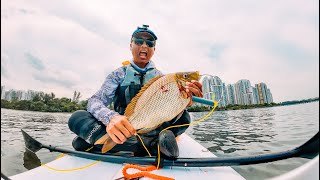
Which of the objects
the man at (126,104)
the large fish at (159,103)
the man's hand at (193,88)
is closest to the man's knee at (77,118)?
the man at (126,104)

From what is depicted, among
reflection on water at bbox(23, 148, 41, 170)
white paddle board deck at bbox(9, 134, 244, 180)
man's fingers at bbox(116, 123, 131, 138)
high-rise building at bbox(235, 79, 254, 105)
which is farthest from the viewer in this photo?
high-rise building at bbox(235, 79, 254, 105)

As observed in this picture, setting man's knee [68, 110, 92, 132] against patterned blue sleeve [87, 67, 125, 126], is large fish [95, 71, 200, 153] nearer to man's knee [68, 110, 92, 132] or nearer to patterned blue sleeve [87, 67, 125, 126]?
patterned blue sleeve [87, 67, 125, 126]

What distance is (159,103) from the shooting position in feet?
4.56

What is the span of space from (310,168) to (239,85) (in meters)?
3.52

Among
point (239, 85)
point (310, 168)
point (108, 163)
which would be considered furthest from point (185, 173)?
point (239, 85)

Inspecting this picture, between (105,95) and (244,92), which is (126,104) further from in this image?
(244,92)

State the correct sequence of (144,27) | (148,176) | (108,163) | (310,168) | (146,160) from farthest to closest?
(144,27) → (108,163) → (146,160) → (148,176) → (310,168)

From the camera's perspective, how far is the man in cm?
157

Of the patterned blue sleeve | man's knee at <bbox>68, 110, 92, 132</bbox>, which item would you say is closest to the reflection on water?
man's knee at <bbox>68, 110, 92, 132</bbox>

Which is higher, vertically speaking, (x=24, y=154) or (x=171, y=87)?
(x=171, y=87)

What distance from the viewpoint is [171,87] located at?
1385 millimetres

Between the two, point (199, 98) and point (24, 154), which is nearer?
point (199, 98)

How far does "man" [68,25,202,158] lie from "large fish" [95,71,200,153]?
11 cm

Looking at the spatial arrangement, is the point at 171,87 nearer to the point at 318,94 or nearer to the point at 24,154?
the point at 318,94
